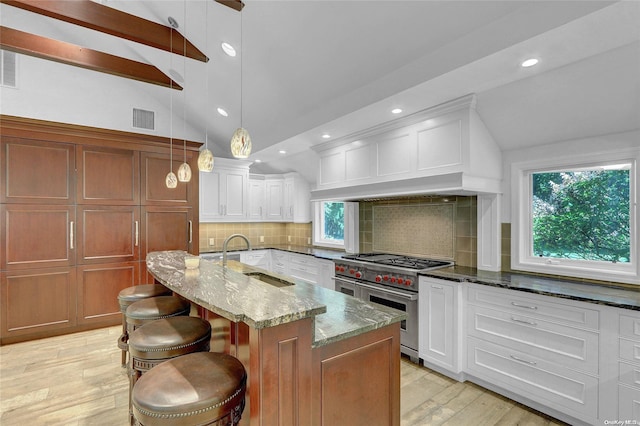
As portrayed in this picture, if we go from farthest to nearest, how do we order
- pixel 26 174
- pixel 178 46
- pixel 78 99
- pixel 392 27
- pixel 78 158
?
pixel 78 99 < pixel 78 158 < pixel 26 174 < pixel 178 46 < pixel 392 27

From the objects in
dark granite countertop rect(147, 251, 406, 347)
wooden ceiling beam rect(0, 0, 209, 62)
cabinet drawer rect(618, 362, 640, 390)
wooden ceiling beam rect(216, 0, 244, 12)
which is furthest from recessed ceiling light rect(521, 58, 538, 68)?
wooden ceiling beam rect(0, 0, 209, 62)

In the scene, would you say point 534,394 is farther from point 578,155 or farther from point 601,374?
point 578,155

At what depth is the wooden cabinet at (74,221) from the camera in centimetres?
363

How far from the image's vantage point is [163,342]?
1.70 metres

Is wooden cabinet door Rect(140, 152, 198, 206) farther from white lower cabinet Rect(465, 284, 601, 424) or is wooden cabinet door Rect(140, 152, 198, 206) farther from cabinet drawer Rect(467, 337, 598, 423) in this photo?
cabinet drawer Rect(467, 337, 598, 423)

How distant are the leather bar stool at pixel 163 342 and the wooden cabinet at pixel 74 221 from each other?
9.26 ft

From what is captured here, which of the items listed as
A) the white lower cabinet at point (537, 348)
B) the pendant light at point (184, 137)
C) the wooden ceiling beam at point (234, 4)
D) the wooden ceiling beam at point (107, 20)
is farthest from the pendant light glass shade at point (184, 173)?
the white lower cabinet at point (537, 348)

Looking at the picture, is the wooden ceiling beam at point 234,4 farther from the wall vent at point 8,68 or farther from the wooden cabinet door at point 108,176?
the wall vent at point 8,68

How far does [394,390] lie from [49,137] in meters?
4.67

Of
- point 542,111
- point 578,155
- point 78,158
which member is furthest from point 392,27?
point 78,158

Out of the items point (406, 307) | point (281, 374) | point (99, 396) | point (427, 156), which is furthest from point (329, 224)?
point (281, 374)

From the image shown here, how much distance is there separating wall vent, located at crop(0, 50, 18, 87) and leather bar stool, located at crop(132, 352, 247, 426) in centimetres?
455

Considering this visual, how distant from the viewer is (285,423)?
1.21 meters

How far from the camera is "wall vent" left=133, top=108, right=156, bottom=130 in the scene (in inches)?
182
